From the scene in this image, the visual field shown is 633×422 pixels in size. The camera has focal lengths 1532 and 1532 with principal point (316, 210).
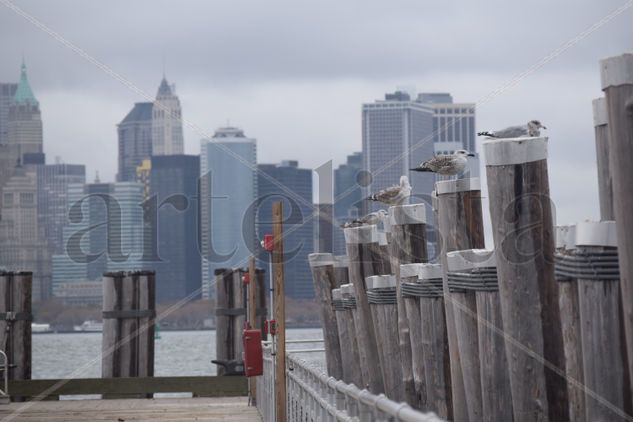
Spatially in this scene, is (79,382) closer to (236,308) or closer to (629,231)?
(236,308)

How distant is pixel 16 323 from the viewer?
29.9 m

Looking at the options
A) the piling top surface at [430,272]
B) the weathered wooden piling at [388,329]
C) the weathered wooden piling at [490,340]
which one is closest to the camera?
the weathered wooden piling at [490,340]

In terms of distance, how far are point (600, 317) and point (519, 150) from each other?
1711 millimetres

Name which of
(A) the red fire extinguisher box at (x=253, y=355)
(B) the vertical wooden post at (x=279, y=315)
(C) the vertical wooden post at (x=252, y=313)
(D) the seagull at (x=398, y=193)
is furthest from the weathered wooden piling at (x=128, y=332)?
(D) the seagull at (x=398, y=193)

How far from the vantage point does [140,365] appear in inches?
1193

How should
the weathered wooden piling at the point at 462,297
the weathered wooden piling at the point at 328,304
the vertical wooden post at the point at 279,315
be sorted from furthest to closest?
the weathered wooden piling at the point at 328,304
the vertical wooden post at the point at 279,315
the weathered wooden piling at the point at 462,297

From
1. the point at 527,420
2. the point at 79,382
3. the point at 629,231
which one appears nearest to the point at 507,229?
the point at 527,420

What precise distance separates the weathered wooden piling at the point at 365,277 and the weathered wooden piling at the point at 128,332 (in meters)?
11.3

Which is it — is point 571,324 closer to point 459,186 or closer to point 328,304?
point 459,186

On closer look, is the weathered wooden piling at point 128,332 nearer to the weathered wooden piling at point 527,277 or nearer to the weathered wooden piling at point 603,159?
the weathered wooden piling at point 527,277

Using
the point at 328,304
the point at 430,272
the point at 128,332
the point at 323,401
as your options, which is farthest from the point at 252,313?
the point at 323,401

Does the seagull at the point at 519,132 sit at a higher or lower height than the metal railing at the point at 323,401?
higher

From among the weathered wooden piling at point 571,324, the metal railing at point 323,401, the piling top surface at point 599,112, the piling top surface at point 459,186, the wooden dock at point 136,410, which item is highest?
the piling top surface at point 599,112

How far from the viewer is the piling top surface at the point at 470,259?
12.0m
